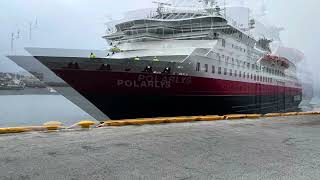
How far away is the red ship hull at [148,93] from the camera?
63.6ft

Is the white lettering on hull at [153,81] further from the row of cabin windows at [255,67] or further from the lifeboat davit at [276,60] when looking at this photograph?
the lifeboat davit at [276,60]

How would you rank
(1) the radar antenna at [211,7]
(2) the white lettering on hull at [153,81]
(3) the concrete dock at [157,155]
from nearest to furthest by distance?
1. (3) the concrete dock at [157,155]
2. (2) the white lettering on hull at [153,81]
3. (1) the radar antenna at [211,7]

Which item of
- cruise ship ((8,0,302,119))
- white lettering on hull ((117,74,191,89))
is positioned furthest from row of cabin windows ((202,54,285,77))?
white lettering on hull ((117,74,191,89))

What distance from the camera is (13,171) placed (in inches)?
222

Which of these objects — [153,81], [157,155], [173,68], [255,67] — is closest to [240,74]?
[255,67]

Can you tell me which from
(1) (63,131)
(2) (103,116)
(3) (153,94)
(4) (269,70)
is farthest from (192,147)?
(4) (269,70)

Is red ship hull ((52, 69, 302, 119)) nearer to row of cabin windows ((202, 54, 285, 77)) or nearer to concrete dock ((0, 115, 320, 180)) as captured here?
row of cabin windows ((202, 54, 285, 77))

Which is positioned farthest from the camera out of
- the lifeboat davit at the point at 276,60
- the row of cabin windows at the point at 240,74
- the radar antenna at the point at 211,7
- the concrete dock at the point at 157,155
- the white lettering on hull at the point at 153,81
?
the lifeboat davit at the point at 276,60

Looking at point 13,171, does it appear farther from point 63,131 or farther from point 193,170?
point 63,131

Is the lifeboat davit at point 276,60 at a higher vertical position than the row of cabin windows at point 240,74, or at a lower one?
higher

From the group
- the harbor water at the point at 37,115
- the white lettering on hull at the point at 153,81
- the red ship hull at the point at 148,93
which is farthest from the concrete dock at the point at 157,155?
the harbor water at the point at 37,115

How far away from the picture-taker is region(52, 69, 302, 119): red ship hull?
19.4 meters

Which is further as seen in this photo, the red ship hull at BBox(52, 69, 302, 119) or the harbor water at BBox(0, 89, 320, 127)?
the harbor water at BBox(0, 89, 320, 127)

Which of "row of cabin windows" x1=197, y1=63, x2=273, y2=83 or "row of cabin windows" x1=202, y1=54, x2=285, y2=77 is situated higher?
"row of cabin windows" x1=202, y1=54, x2=285, y2=77
